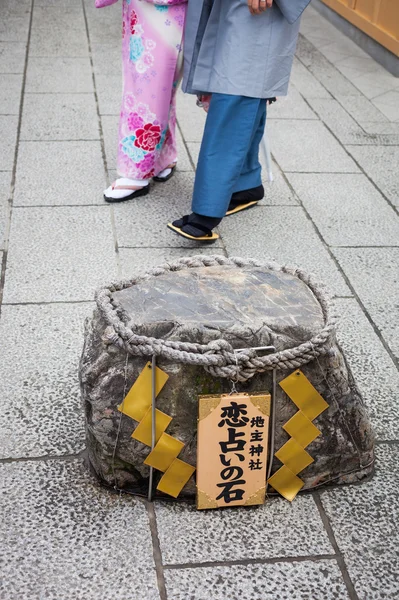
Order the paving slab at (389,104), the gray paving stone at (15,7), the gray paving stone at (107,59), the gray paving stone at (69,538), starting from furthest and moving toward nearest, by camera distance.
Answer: the gray paving stone at (15,7)
the gray paving stone at (107,59)
the paving slab at (389,104)
the gray paving stone at (69,538)

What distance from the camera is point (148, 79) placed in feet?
13.0

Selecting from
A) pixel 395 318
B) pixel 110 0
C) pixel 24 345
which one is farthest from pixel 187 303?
pixel 110 0

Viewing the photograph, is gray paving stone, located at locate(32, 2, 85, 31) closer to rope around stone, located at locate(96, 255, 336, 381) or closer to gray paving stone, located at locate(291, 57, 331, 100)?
gray paving stone, located at locate(291, 57, 331, 100)

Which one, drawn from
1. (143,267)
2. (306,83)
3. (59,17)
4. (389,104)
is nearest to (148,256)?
(143,267)

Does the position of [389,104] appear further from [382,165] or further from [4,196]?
[4,196]

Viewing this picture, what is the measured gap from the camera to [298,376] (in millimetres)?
2227

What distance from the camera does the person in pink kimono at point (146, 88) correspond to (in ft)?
12.6

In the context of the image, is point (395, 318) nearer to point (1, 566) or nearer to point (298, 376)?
point (298, 376)

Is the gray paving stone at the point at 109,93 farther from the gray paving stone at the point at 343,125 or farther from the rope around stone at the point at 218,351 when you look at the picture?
the rope around stone at the point at 218,351

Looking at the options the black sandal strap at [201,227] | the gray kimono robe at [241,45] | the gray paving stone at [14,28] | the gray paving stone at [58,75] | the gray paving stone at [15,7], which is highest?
the gray kimono robe at [241,45]

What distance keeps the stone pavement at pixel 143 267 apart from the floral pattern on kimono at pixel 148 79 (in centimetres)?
28

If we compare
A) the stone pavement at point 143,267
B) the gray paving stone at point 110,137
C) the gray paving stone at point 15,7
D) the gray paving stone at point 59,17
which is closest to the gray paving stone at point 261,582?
the stone pavement at point 143,267

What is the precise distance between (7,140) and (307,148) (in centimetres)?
203

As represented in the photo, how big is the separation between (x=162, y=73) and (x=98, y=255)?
1.03 m
